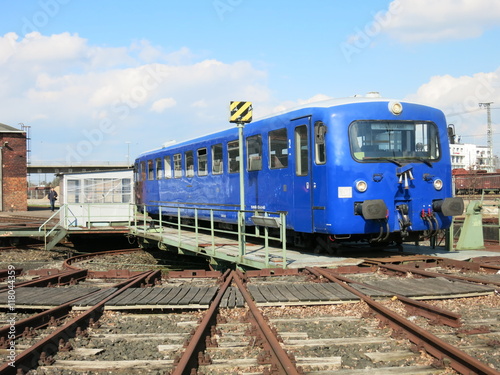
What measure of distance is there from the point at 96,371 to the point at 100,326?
1535 millimetres

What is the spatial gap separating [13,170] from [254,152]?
36.3 meters

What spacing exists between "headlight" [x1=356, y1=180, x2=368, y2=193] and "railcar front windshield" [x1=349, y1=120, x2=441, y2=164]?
0.42 m

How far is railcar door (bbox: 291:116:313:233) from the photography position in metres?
10.4

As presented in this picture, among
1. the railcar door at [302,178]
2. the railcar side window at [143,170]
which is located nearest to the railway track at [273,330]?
the railcar door at [302,178]

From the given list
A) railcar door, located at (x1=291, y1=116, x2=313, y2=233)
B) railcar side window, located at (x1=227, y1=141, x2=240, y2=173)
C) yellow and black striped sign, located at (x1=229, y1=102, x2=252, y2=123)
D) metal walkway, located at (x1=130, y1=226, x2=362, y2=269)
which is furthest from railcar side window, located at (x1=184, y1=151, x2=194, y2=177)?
railcar door, located at (x1=291, y1=116, x2=313, y2=233)

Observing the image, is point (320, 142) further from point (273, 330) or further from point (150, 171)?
point (150, 171)

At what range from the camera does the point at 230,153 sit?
1365 cm

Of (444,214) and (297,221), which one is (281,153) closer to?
(297,221)

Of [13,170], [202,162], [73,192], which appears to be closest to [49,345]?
[202,162]

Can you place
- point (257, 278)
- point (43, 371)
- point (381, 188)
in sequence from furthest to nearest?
point (381, 188) < point (257, 278) < point (43, 371)

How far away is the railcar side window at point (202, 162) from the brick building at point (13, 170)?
32.4m

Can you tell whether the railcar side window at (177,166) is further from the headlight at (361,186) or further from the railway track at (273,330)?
the railway track at (273,330)

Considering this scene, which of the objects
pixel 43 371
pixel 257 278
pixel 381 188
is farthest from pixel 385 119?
pixel 43 371

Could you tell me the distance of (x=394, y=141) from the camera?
10250 mm
